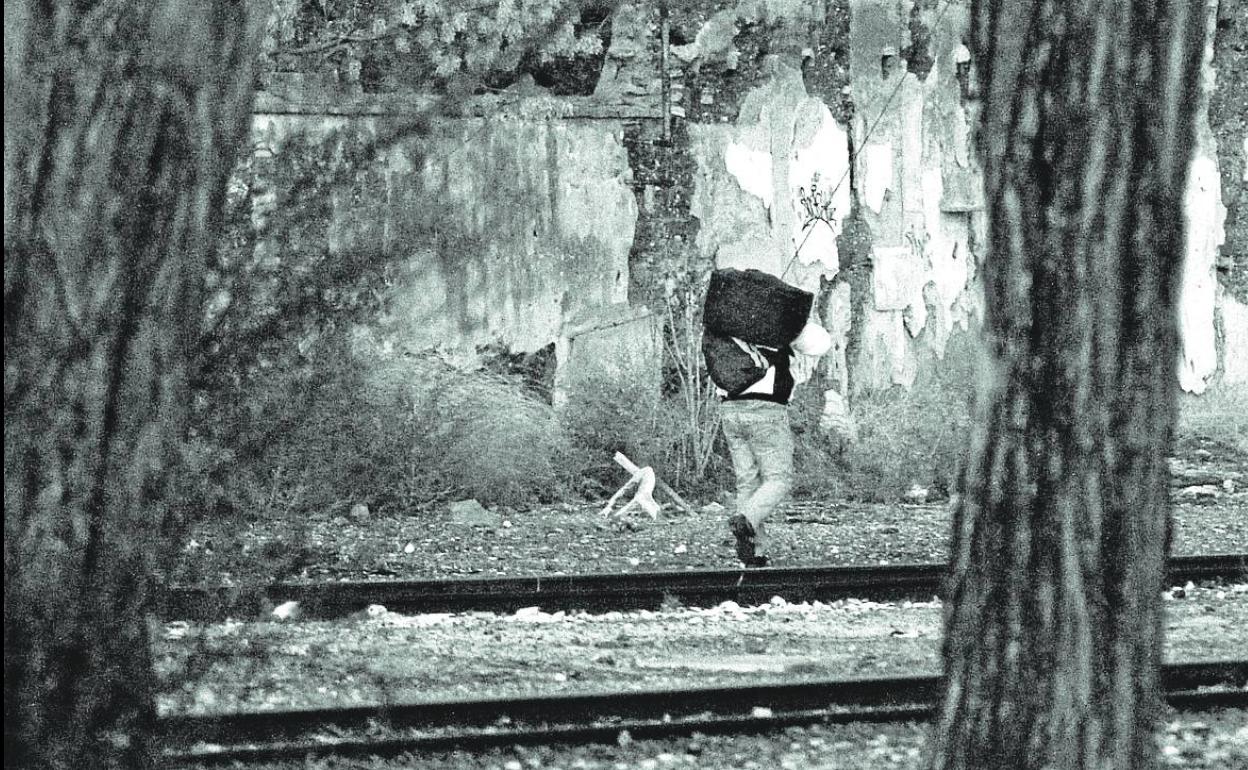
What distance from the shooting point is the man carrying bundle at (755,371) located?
9211 mm

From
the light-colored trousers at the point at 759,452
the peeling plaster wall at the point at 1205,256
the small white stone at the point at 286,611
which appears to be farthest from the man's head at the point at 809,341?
the peeling plaster wall at the point at 1205,256

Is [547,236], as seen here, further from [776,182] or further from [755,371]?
[755,371]

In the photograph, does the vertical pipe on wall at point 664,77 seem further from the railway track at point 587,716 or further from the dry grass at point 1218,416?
the railway track at point 587,716

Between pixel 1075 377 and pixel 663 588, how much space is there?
5.44m

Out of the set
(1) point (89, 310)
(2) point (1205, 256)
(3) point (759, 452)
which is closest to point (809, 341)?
(3) point (759, 452)

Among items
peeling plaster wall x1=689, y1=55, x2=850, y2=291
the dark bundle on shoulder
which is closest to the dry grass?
peeling plaster wall x1=689, y1=55, x2=850, y2=291

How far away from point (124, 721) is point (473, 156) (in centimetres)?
1146

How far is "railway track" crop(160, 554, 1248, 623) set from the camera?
8.73m

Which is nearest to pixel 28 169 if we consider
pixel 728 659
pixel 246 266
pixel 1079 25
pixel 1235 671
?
pixel 246 266

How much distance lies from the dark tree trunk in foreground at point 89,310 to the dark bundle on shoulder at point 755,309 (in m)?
6.02

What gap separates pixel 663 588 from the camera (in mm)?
9047

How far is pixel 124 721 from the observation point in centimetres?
344

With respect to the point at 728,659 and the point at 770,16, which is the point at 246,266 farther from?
the point at 770,16

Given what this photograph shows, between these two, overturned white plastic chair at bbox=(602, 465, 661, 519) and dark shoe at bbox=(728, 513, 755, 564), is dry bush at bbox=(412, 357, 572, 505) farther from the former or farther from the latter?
dark shoe at bbox=(728, 513, 755, 564)
